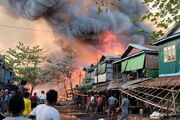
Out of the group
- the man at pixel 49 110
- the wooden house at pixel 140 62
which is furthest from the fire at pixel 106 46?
the man at pixel 49 110

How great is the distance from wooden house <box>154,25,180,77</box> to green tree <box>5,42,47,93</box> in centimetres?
3013

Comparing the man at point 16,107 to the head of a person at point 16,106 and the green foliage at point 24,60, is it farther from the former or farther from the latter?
the green foliage at point 24,60

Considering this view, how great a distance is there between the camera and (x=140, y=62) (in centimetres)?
3394

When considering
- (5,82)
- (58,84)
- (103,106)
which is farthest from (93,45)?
(103,106)

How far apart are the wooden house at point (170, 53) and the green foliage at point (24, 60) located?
1186 inches

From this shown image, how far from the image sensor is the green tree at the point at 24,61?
55.5 meters

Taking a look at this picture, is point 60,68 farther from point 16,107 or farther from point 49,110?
point 16,107

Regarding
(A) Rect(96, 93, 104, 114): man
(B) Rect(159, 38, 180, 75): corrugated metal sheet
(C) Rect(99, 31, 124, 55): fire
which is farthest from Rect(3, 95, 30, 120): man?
(C) Rect(99, 31, 124, 55): fire

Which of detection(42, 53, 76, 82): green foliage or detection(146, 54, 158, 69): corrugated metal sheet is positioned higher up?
detection(42, 53, 76, 82): green foliage

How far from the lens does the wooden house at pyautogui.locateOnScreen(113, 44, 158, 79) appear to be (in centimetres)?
3303

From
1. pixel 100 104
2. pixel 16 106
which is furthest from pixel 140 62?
pixel 16 106

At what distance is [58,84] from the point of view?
242 ft

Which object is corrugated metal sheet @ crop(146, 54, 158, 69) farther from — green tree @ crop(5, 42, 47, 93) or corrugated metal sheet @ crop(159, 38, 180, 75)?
green tree @ crop(5, 42, 47, 93)

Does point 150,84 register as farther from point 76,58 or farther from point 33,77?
point 76,58
